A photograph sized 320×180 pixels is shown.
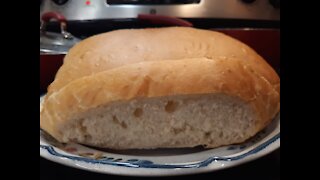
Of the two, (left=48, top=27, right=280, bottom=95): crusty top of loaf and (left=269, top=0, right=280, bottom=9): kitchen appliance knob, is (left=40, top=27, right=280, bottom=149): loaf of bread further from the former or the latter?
(left=269, top=0, right=280, bottom=9): kitchen appliance knob

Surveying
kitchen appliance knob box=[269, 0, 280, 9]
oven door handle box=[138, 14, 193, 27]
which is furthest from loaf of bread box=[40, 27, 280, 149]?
kitchen appliance knob box=[269, 0, 280, 9]

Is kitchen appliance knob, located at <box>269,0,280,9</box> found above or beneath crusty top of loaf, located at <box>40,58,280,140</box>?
above

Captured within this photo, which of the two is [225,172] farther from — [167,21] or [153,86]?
[167,21]

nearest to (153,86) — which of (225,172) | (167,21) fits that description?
(225,172)
